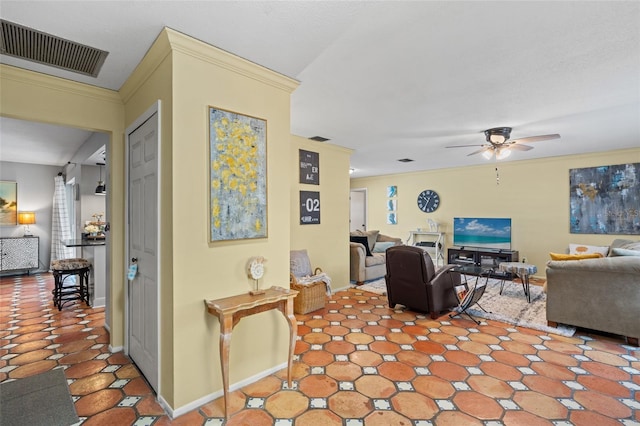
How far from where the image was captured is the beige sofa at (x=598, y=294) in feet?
9.66

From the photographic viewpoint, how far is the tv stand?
596 cm

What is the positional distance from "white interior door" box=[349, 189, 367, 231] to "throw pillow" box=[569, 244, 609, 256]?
4976mm

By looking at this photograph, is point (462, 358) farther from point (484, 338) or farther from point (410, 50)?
point (410, 50)

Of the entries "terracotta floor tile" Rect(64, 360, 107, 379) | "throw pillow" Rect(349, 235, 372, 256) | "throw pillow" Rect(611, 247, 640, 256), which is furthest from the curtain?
"throw pillow" Rect(611, 247, 640, 256)

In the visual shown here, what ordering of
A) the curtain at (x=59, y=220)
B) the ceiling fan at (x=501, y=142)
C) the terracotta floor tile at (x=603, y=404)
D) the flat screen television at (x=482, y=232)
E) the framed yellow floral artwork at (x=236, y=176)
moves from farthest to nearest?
the flat screen television at (x=482, y=232), the curtain at (x=59, y=220), the ceiling fan at (x=501, y=142), the framed yellow floral artwork at (x=236, y=176), the terracotta floor tile at (x=603, y=404)

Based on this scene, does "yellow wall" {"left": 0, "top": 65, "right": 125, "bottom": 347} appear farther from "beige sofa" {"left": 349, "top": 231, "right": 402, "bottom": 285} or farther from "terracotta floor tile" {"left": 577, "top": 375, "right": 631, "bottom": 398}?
"terracotta floor tile" {"left": 577, "top": 375, "right": 631, "bottom": 398}

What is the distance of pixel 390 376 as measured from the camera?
7.84ft

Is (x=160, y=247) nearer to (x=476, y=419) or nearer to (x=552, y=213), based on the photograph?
(x=476, y=419)

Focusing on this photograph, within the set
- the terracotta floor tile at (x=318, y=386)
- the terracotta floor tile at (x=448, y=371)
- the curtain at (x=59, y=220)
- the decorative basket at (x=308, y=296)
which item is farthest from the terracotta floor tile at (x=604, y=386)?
the curtain at (x=59, y=220)

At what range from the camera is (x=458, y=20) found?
1786mm

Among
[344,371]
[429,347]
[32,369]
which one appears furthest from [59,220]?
[429,347]

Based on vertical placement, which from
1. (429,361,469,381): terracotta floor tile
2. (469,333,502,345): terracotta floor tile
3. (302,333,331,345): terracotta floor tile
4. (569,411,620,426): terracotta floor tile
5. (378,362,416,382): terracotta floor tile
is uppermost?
(302,333,331,345): terracotta floor tile

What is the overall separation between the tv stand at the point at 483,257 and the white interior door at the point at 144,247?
5797 mm

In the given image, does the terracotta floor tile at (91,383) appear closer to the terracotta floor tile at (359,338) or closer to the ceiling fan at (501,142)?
the terracotta floor tile at (359,338)
